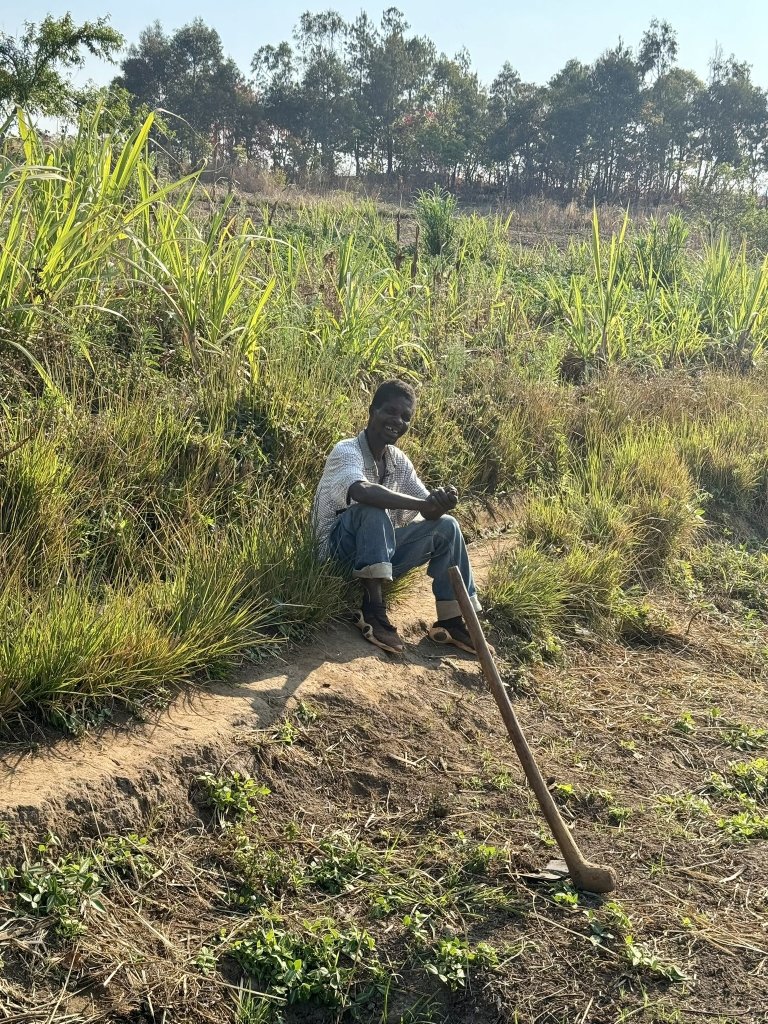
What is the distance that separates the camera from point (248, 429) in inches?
205

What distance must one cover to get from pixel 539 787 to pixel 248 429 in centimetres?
282

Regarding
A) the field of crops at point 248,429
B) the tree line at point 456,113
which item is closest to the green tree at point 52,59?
the field of crops at point 248,429

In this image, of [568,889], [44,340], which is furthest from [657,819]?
[44,340]

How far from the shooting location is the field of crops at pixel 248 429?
150 inches

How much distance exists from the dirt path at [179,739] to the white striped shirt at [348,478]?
→ 1.73 ft

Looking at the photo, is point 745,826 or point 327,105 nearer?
point 745,826

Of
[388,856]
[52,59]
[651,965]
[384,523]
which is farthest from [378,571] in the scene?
[52,59]

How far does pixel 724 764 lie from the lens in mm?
4078

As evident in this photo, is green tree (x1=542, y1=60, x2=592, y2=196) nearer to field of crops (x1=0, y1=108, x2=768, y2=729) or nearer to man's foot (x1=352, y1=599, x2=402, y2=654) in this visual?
field of crops (x1=0, y1=108, x2=768, y2=729)

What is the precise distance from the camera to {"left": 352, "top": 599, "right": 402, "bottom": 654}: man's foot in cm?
432

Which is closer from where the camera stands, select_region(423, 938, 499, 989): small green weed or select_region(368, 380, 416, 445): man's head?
select_region(423, 938, 499, 989): small green weed

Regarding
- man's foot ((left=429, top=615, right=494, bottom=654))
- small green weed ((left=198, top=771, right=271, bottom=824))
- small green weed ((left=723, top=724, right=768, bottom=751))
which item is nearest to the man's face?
man's foot ((left=429, top=615, right=494, bottom=654))

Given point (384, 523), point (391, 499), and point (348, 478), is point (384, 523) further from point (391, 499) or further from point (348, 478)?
point (348, 478)

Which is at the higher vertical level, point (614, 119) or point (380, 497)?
point (614, 119)
